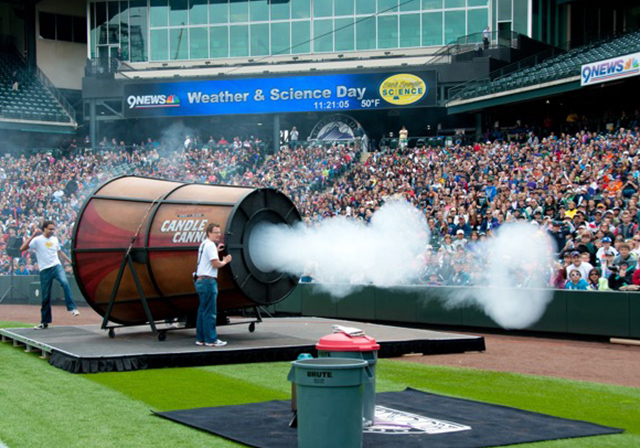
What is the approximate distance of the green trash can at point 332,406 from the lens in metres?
7.14

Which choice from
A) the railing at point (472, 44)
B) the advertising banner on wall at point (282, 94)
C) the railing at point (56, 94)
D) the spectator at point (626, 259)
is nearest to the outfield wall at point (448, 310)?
the spectator at point (626, 259)

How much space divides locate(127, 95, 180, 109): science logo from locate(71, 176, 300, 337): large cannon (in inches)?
1221

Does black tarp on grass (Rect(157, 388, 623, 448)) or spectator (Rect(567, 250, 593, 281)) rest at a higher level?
spectator (Rect(567, 250, 593, 281))

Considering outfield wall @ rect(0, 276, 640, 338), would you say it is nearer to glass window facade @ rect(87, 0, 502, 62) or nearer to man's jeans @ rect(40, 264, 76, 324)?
man's jeans @ rect(40, 264, 76, 324)

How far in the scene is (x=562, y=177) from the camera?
2395 centimetres

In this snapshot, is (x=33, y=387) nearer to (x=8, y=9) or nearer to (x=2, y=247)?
(x=2, y=247)

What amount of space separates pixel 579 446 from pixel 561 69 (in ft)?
95.4

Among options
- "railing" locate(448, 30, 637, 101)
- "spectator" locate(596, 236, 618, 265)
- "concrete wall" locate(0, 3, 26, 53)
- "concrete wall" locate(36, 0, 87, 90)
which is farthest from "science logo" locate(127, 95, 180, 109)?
"spectator" locate(596, 236, 618, 265)

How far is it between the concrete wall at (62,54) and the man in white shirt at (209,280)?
1695 inches

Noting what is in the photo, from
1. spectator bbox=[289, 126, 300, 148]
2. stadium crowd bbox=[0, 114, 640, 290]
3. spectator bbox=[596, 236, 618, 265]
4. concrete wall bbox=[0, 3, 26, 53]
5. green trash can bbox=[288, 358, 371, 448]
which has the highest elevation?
concrete wall bbox=[0, 3, 26, 53]

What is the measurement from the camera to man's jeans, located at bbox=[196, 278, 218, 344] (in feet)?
42.2

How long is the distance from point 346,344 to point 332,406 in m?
1.58

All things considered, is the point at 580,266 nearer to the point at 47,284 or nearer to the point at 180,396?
the point at 180,396

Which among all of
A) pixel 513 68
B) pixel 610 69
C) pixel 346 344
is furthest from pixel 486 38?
pixel 346 344
